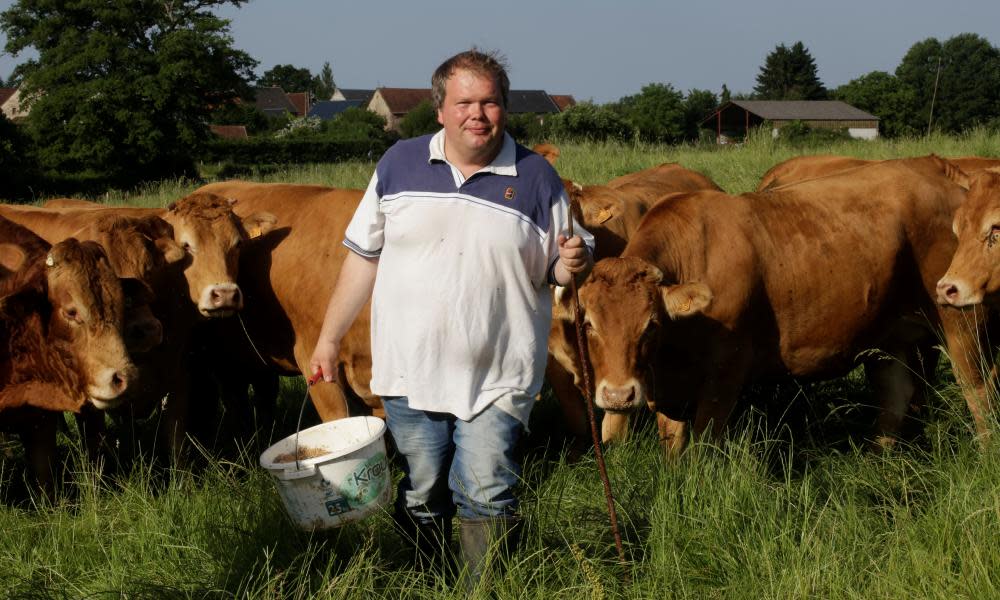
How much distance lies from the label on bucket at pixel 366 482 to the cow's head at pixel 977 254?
12.4 ft

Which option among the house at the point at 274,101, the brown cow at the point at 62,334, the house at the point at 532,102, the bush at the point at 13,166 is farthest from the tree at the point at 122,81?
the house at the point at 274,101

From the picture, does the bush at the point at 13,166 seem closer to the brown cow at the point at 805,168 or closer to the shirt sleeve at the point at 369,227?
the brown cow at the point at 805,168

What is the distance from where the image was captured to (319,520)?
388 cm

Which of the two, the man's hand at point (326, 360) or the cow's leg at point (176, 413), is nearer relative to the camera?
the man's hand at point (326, 360)

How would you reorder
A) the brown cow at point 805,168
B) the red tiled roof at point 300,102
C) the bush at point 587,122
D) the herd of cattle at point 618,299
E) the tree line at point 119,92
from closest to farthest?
the herd of cattle at point 618,299
the brown cow at point 805,168
the bush at point 587,122
the tree line at point 119,92
the red tiled roof at point 300,102

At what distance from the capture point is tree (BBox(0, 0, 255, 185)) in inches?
1721

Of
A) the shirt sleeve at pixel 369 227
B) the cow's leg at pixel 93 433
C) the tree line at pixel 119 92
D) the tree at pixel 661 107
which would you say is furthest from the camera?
the tree at pixel 661 107

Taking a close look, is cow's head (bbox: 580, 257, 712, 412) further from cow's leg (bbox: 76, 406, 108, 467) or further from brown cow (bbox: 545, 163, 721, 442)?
cow's leg (bbox: 76, 406, 108, 467)

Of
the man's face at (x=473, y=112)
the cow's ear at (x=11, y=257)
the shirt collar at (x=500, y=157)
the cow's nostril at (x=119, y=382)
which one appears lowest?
the cow's nostril at (x=119, y=382)

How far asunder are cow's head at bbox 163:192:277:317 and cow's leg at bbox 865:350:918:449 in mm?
4346

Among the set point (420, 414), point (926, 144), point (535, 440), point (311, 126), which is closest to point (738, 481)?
point (420, 414)

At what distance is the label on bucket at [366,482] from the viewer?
3.85 m

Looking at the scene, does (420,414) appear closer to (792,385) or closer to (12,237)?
(12,237)

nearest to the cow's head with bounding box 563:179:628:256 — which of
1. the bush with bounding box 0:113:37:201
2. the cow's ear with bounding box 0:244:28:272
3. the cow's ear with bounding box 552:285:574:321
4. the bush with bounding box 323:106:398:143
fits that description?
the cow's ear with bounding box 552:285:574:321
